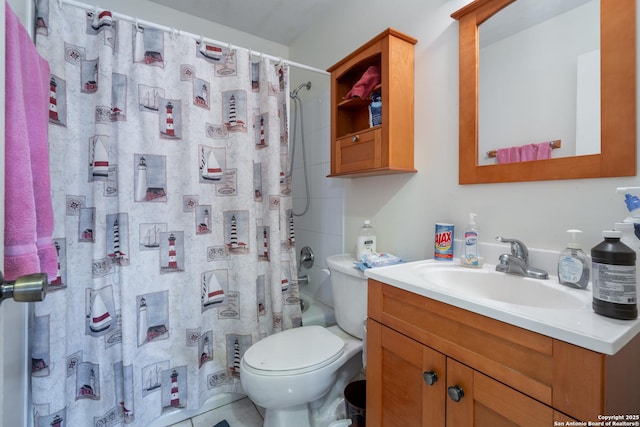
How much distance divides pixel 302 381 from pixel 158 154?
1.14 meters

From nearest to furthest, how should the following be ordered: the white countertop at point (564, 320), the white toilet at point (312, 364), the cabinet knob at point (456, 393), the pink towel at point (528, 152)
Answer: the white countertop at point (564, 320) < the cabinet knob at point (456, 393) < the pink towel at point (528, 152) < the white toilet at point (312, 364)

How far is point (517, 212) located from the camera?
94 centimetres

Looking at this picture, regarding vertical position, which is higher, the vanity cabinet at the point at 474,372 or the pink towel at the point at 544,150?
the pink towel at the point at 544,150

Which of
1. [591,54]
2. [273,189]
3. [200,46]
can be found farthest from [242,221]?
[591,54]

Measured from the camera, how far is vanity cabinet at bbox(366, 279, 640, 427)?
49cm

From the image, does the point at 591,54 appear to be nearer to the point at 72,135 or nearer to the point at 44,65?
the point at 44,65

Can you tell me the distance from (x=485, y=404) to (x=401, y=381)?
25cm

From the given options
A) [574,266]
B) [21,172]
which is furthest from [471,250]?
[21,172]

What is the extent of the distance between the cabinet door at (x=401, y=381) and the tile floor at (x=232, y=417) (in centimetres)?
70

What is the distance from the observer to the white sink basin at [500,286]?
2.40 feet

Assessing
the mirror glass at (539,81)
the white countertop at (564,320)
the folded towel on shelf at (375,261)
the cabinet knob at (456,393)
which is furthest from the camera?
the folded towel on shelf at (375,261)

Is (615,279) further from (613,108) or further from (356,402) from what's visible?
(356,402)

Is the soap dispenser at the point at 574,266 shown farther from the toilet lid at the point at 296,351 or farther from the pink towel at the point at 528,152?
the toilet lid at the point at 296,351

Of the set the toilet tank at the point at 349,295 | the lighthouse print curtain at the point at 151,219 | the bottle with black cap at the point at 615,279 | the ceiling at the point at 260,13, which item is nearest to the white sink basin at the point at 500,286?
the bottle with black cap at the point at 615,279
